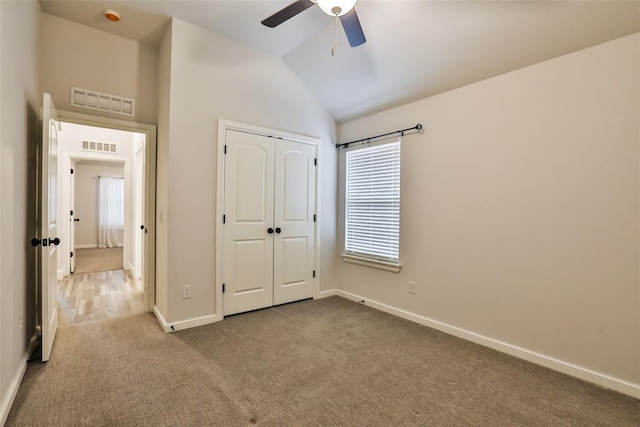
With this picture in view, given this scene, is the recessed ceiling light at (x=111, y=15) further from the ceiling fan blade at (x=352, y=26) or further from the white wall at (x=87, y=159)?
the ceiling fan blade at (x=352, y=26)

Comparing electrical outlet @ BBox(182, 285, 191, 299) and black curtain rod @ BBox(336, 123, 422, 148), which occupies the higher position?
black curtain rod @ BBox(336, 123, 422, 148)

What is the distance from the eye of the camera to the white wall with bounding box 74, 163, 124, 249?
8.36 meters

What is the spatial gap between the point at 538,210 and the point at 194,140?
10.4 feet

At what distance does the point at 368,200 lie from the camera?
3834 mm

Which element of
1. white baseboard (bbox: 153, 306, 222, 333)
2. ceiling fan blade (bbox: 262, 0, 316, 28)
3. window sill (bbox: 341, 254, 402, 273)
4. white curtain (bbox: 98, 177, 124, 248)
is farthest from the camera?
white curtain (bbox: 98, 177, 124, 248)

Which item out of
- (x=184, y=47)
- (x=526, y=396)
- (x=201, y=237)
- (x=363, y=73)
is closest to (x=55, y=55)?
(x=184, y=47)

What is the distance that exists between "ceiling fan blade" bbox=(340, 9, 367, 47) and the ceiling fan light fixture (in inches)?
6.0

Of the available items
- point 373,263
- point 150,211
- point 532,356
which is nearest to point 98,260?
point 150,211

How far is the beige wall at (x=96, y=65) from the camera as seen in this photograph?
287 centimetres

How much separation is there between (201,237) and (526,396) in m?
2.98

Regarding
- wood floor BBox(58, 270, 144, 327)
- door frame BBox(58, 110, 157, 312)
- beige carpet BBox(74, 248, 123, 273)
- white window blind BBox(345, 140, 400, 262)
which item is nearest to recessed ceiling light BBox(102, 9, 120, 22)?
door frame BBox(58, 110, 157, 312)

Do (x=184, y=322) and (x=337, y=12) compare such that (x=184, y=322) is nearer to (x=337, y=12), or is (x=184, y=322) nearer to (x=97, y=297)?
(x=97, y=297)

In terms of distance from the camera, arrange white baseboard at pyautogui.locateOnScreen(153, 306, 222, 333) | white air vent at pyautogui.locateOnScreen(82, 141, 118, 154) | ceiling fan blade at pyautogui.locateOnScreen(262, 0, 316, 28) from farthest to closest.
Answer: white air vent at pyautogui.locateOnScreen(82, 141, 118, 154), white baseboard at pyautogui.locateOnScreen(153, 306, 222, 333), ceiling fan blade at pyautogui.locateOnScreen(262, 0, 316, 28)

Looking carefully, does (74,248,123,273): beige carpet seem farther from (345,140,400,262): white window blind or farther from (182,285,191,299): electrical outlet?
(345,140,400,262): white window blind
